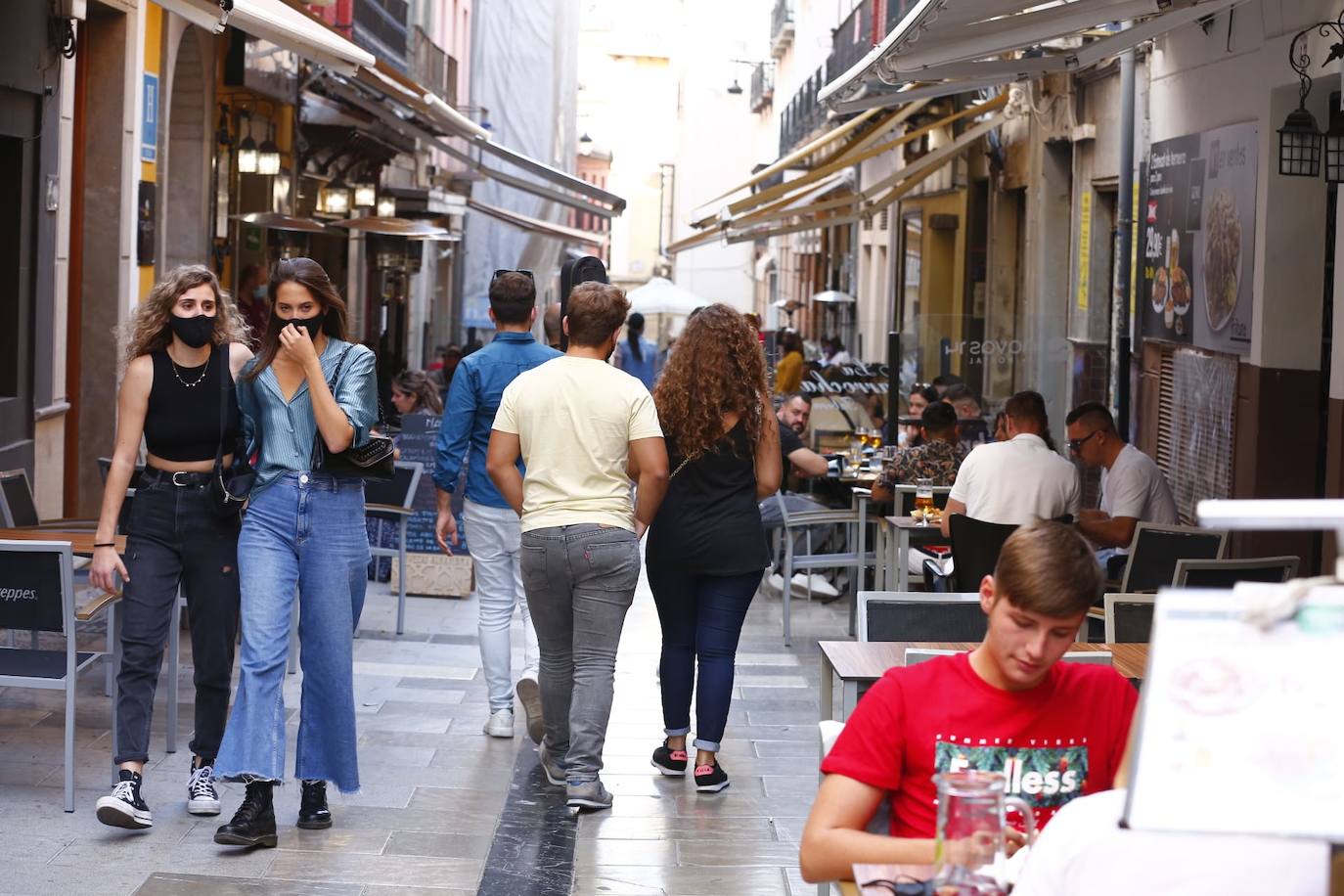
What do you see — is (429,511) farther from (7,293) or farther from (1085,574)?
(1085,574)

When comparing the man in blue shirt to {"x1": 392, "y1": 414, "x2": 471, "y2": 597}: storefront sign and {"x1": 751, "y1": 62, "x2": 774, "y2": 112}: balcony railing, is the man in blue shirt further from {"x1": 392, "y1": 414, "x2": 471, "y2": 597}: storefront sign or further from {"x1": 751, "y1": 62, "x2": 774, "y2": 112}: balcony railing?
{"x1": 751, "y1": 62, "x2": 774, "y2": 112}: balcony railing

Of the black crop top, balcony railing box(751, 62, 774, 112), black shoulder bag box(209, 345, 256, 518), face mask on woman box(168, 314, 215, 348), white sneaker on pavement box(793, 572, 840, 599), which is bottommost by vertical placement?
white sneaker on pavement box(793, 572, 840, 599)

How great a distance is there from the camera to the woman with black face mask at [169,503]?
591cm

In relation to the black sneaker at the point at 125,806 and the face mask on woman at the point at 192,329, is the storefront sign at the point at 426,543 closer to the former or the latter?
the face mask on woman at the point at 192,329

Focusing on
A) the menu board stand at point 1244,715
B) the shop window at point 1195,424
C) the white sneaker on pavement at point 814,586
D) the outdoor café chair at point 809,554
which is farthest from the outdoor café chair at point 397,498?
the menu board stand at point 1244,715

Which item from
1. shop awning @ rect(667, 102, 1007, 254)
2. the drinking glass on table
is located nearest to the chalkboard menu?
the drinking glass on table

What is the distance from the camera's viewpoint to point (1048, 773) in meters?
3.36

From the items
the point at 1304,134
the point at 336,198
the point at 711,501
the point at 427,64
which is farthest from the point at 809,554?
the point at 427,64

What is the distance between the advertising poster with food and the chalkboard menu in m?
4.55

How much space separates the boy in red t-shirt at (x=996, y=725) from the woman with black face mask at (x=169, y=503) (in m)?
3.18

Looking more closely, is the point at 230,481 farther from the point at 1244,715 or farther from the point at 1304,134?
the point at 1304,134

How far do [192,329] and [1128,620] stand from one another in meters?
3.13

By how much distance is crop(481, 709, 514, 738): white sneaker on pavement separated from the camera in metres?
7.64

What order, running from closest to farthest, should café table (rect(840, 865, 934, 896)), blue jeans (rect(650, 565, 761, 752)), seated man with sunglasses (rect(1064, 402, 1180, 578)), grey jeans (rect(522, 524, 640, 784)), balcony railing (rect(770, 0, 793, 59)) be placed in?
café table (rect(840, 865, 934, 896))
grey jeans (rect(522, 524, 640, 784))
blue jeans (rect(650, 565, 761, 752))
seated man with sunglasses (rect(1064, 402, 1180, 578))
balcony railing (rect(770, 0, 793, 59))
